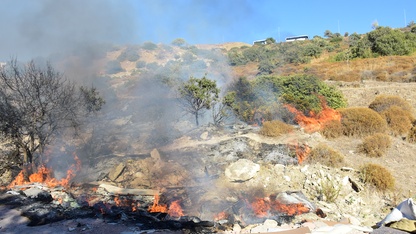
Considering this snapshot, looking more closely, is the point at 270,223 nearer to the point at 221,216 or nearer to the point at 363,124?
the point at 221,216

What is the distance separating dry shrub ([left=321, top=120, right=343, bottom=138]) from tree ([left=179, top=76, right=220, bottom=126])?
3.89 meters

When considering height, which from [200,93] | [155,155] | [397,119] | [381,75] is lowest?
[155,155]

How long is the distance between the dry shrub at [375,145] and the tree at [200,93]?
515 centimetres

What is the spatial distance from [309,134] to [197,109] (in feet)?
13.2

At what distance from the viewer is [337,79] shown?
1833cm

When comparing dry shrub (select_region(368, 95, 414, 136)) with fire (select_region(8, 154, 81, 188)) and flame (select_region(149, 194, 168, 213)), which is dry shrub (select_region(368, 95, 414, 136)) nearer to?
flame (select_region(149, 194, 168, 213))

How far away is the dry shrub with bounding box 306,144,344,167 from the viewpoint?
24.5ft

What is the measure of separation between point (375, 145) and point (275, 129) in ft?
8.89

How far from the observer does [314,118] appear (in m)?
10.9

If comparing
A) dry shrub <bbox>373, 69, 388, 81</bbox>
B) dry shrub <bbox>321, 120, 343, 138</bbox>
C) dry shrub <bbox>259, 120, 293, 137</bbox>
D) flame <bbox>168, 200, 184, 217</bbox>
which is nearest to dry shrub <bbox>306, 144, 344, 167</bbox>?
dry shrub <bbox>259, 120, 293, 137</bbox>

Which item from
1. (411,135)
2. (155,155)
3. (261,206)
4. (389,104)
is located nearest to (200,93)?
(155,155)

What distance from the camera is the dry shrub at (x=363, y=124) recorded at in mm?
9305

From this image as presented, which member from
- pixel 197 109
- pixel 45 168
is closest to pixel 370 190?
pixel 197 109

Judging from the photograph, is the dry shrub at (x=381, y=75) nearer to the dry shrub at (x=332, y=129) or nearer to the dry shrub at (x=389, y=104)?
the dry shrub at (x=389, y=104)
